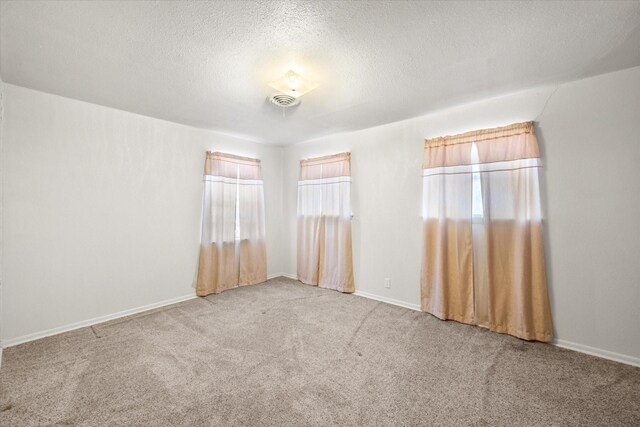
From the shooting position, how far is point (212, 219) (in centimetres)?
391

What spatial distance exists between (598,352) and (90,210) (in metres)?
5.15

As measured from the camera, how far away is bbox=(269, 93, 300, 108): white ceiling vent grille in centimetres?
266

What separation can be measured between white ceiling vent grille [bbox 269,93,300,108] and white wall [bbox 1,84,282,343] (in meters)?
1.69

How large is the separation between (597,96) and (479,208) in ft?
4.36

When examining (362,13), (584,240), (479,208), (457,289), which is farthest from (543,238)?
(362,13)

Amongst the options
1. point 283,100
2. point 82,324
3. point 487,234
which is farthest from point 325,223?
point 82,324

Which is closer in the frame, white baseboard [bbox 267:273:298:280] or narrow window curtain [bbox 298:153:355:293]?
narrow window curtain [bbox 298:153:355:293]

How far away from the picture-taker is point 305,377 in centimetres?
199

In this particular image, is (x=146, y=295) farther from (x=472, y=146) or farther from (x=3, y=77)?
(x=472, y=146)

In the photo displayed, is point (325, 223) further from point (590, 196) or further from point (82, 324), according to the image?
point (82, 324)

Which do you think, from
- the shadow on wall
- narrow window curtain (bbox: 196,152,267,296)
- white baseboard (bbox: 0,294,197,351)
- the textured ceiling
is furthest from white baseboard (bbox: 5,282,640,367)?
the textured ceiling

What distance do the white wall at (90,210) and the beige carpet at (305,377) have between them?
0.40m

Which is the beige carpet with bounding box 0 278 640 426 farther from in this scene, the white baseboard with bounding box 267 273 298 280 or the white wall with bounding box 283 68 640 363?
the white baseboard with bounding box 267 273 298 280

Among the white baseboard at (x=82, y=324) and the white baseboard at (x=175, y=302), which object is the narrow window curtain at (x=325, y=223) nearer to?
the white baseboard at (x=175, y=302)
